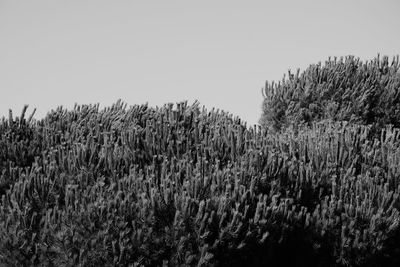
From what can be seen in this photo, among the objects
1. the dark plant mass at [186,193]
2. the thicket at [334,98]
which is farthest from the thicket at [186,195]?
the thicket at [334,98]

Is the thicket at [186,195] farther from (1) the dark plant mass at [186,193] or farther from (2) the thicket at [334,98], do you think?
(2) the thicket at [334,98]

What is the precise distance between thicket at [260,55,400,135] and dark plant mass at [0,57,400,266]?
10.5 ft

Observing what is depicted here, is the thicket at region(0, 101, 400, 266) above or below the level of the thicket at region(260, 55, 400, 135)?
below

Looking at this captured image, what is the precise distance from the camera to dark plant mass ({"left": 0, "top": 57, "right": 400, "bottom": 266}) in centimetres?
481

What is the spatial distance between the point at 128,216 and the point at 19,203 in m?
1.33

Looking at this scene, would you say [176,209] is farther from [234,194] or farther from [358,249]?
[358,249]

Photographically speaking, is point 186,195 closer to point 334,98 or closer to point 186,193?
point 186,193

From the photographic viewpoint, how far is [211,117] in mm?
8508

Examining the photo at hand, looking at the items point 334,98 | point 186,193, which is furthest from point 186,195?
point 334,98

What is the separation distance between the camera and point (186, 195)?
5.13 metres

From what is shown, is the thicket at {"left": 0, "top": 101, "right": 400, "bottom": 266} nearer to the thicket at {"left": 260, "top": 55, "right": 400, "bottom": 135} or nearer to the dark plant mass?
the dark plant mass

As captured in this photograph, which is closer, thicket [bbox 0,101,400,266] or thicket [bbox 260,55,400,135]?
thicket [bbox 0,101,400,266]

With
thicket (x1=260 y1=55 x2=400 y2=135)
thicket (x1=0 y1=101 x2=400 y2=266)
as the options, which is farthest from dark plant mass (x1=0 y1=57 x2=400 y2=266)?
thicket (x1=260 y1=55 x2=400 y2=135)

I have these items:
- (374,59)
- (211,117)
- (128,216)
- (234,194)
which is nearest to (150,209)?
(128,216)
